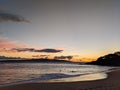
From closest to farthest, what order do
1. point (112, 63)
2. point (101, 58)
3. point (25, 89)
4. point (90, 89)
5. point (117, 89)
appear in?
point (117, 89)
point (90, 89)
point (25, 89)
point (112, 63)
point (101, 58)

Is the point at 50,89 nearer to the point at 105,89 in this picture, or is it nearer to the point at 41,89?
the point at 41,89

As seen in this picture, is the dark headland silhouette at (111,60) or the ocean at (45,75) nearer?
the ocean at (45,75)

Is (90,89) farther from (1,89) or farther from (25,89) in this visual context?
(1,89)

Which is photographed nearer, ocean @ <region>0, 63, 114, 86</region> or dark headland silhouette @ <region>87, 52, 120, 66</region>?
ocean @ <region>0, 63, 114, 86</region>

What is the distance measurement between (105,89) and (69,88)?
9.31 ft

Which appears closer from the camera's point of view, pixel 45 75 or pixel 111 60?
pixel 45 75

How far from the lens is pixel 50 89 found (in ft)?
51.1

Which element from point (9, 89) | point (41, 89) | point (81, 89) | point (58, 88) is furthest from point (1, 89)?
point (81, 89)

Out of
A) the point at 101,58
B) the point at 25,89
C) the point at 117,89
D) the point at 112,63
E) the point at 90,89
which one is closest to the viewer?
the point at 117,89

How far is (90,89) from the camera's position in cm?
1466

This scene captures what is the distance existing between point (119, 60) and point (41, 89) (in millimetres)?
117353

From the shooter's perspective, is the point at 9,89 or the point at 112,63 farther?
the point at 112,63

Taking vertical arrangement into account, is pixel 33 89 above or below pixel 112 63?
below

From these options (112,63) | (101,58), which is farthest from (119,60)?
(101,58)
